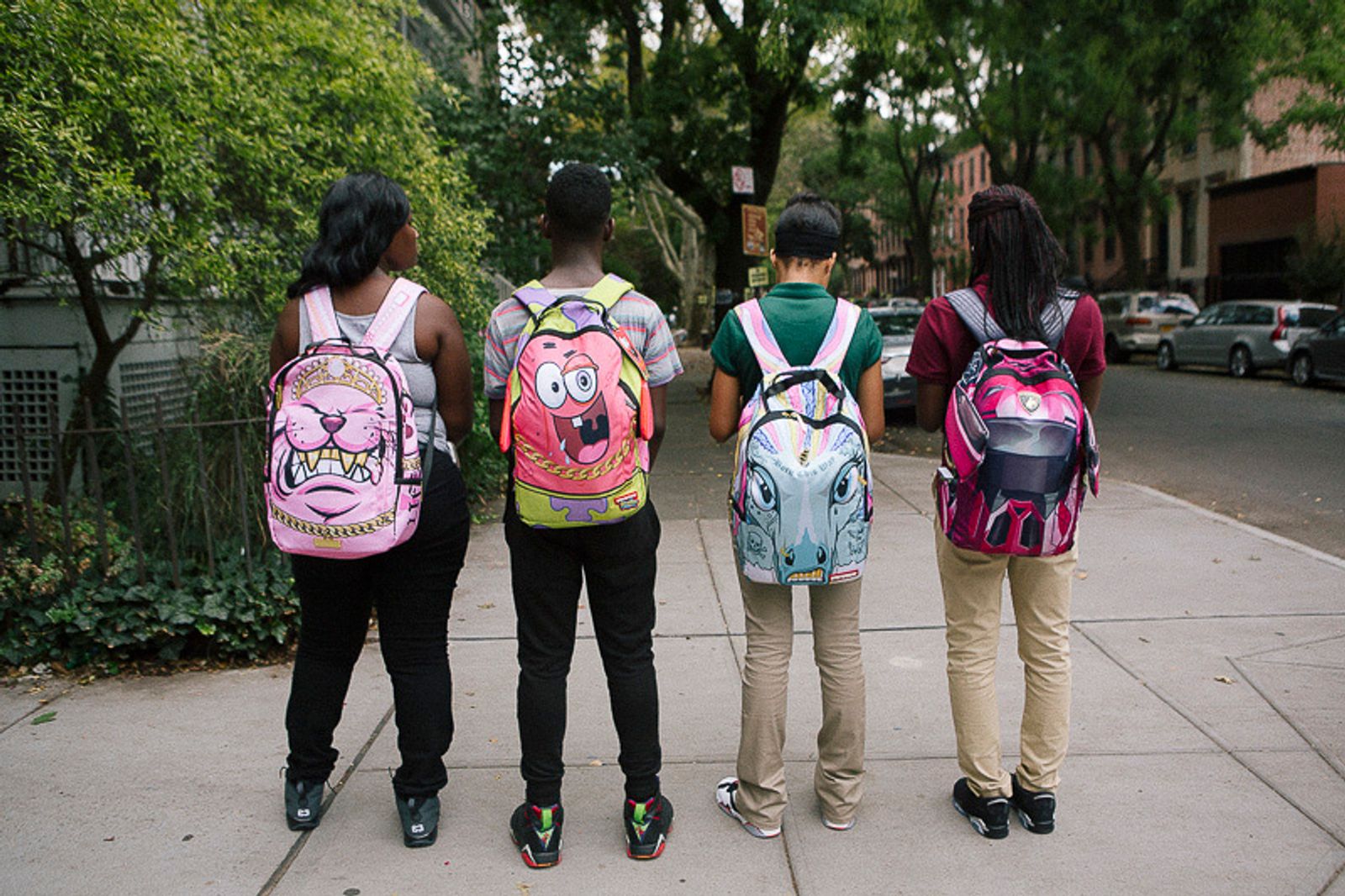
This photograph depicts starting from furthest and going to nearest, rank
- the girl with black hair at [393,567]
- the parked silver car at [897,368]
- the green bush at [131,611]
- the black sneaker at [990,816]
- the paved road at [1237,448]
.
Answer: the parked silver car at [897,368] < the paved road at [1237,448] < the green bush at [131,611] < the black sneaker at [990,816] < the girl with black hair at [393,567]

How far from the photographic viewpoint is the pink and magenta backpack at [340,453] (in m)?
2.93

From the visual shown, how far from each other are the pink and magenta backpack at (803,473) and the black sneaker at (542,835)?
2.88 ft

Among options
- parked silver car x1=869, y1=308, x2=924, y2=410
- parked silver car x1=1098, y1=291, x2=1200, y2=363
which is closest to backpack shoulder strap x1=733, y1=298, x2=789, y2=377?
parked silver car x1=869, y1=308, x2=924, y2=410

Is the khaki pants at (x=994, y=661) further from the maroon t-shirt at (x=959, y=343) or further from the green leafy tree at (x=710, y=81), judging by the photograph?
the green leafy tree at (x=710, y=81)

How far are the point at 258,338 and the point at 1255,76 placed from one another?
25919 millimetres

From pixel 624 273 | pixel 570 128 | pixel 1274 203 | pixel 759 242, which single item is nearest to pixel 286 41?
pixel 570 128

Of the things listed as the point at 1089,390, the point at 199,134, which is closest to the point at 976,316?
the point at 1089,390

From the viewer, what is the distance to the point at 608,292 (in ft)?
10.00

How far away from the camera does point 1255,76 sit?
25.5m

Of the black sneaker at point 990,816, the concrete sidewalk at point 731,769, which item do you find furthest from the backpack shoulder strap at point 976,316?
the concrete sidewalk at point 731,769

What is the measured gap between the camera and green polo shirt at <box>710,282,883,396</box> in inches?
124

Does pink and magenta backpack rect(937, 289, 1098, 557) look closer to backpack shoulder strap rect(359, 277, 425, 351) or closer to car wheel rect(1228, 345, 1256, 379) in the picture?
backpack shoulder strap rect(359, 277, 425, 351)

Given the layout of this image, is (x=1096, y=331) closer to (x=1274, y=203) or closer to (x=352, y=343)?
(x=352, y=343)

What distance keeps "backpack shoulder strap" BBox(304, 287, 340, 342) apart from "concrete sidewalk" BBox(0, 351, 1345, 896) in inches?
58.1
